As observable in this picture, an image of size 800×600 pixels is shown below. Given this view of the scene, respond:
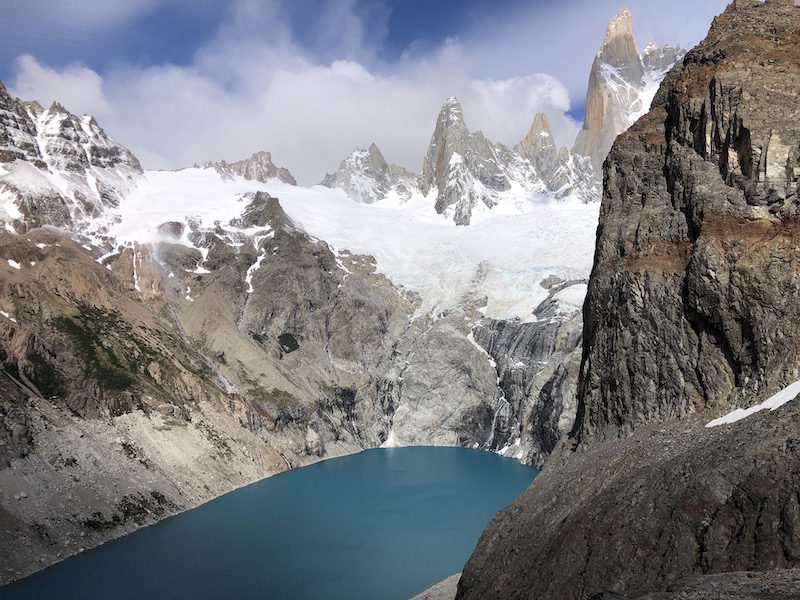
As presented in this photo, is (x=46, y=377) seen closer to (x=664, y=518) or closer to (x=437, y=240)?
(x=664, y=518)

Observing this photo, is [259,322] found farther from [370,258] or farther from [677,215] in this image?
[677,215]

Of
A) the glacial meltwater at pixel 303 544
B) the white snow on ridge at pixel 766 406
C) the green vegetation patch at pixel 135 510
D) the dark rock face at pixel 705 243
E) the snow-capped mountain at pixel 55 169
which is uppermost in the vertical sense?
the snow-capped mountain at pixel 55 169

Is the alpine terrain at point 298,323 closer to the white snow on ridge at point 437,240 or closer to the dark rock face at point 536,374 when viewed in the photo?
the dark rock face at point 536,374

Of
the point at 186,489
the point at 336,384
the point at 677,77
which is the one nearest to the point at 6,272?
the point at 186,489

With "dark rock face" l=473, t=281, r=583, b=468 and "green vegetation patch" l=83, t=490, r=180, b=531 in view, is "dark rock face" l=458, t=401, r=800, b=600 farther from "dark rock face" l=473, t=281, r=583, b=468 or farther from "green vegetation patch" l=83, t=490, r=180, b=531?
"dark rock face" l=473, t=281, r=583, b=468

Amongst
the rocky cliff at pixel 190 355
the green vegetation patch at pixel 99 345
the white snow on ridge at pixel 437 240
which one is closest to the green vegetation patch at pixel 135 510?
the rocky cliff at pixel 190 355

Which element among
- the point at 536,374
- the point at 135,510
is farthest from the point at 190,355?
the point at 536,374
